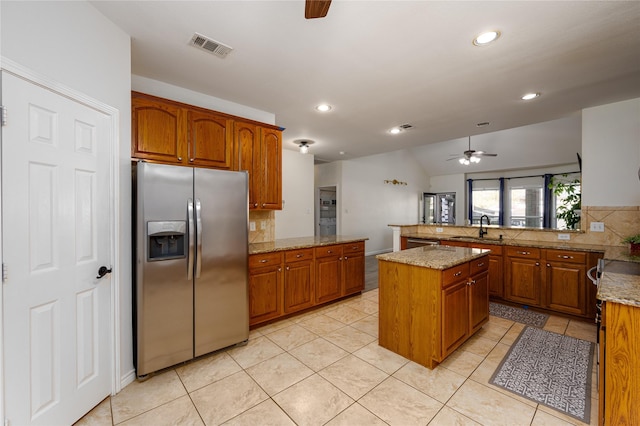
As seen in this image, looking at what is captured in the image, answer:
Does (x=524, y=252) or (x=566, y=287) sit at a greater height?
(x=524, y=252)

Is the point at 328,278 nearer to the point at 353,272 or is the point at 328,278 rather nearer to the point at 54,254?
the point at 353,272

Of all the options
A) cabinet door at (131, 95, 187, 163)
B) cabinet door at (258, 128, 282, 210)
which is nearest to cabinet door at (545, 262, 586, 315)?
cabinet door at (258, 128, 282, 210)

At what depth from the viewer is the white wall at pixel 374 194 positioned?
23.2 feet

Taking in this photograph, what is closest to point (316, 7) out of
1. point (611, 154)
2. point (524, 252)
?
point (524, 252)

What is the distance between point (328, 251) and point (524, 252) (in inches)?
101

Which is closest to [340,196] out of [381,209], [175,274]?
[381,209]

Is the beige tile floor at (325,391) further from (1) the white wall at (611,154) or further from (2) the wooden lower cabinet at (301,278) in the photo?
(1) the white wall at (611,154)

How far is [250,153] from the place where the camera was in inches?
125

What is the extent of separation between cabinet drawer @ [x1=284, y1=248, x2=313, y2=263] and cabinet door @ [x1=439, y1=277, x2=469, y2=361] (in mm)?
1680

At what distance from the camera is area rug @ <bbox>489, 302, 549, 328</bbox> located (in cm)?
314

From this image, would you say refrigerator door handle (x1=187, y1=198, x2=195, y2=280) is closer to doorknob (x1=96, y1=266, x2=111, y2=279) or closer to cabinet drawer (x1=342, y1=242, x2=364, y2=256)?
doorknob (x1=96, y1=266, x2=111, y2=279)

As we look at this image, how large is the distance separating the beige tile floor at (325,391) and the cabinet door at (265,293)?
270mm

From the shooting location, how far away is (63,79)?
1588mm

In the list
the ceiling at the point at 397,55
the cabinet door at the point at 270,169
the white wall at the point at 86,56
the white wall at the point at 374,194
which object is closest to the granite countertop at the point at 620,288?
the ceiling at the point at 397,55
